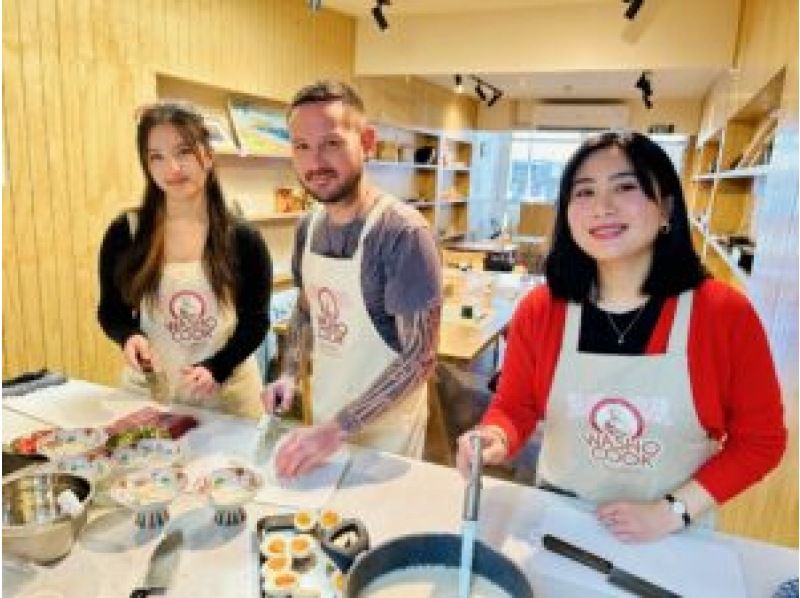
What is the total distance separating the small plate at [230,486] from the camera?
978mm

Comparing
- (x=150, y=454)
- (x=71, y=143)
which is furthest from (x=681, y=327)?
(x=71, y=143)

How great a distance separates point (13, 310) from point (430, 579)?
7.84ft

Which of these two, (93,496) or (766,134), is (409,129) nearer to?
(766,134)

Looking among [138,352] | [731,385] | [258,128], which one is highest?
[258,128]

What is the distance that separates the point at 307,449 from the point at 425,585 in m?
0.41

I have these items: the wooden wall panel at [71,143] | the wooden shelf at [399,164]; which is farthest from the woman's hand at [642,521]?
the wooden shelf at [399,164]

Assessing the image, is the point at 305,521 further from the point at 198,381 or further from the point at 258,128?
the point at 258,128

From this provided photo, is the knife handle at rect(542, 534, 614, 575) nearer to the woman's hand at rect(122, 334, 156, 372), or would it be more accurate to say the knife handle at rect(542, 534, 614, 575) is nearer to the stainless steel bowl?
the stainless steel bowl

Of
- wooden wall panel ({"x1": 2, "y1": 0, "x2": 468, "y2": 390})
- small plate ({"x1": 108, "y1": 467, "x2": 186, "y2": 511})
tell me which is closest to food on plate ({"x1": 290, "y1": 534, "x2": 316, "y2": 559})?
small plate ({"x1": 108, "y1": 467, "x2": 186, "y2": 511})

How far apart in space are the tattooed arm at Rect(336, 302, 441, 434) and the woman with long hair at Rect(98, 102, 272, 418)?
52 cm

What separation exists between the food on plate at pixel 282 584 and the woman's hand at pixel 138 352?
2.91 feet

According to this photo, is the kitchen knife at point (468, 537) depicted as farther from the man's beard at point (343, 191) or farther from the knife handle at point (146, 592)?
the man's beard at point (343, 191)

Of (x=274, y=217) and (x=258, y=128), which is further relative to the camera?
(x=274, y=217)

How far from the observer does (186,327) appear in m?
1.65
